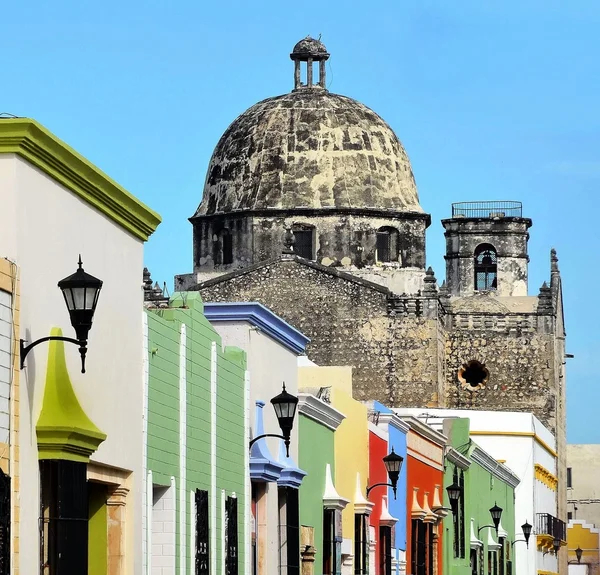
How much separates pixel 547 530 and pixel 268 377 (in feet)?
98.1

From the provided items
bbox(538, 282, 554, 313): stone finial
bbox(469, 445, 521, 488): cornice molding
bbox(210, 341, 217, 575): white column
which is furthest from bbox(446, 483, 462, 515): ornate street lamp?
bbox(538, 282, 554, 313): stone finial

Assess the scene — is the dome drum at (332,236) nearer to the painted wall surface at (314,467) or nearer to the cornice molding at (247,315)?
the painted wall surface at (314,467)

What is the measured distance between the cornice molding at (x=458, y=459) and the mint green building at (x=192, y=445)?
14.9m

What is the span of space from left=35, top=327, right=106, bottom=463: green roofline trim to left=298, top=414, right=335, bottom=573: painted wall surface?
9.68 m

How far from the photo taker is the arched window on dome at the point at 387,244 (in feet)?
168

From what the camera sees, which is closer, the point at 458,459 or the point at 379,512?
the point at 379,512

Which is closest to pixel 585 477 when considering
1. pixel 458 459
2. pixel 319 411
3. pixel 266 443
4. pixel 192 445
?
pixel 458 459

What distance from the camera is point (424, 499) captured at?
1234 inches

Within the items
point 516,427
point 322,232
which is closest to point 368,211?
point 322,232

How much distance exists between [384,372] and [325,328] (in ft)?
6.30

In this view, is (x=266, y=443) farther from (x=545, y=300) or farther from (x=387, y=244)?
(x=545, y=300)

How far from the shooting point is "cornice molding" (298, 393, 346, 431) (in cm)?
2209

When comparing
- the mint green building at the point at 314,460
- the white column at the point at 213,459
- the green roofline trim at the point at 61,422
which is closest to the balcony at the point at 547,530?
the mint green building at the point at 314,460

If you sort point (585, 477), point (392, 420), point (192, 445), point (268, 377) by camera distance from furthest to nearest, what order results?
point (585, 477) < point (392, 420) < point (268, 377) < point (192, 445)
